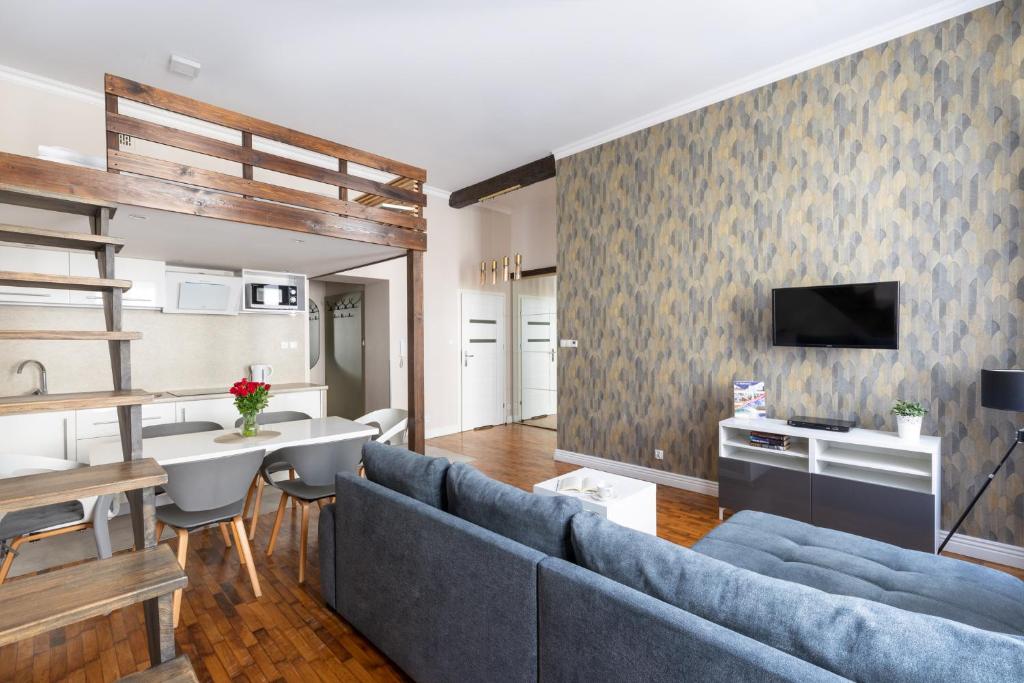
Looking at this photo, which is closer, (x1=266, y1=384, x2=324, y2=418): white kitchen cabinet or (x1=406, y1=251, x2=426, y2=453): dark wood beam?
(x1=406, y1=251, x2=426, y2=453): dark wood beam

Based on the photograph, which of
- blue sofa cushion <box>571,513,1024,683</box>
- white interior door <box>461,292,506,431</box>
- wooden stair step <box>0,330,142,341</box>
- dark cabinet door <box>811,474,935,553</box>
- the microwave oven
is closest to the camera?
blue sofa cushion <box>571,513,1024,683</box>

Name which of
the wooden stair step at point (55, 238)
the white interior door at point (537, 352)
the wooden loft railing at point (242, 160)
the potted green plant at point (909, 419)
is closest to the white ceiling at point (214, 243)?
the wooden loft railing at point (242, 160)

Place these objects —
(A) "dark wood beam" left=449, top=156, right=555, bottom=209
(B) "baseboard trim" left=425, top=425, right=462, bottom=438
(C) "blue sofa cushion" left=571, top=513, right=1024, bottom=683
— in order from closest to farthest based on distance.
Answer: (C) "blue sofa cushion" left=571, top=513, right=1024, bottom=683, (A) "dark wood beam" left=449, top=156, right=555, bottom=209, (B) "baseboard trim" left=425, top=425, right=462, bottom=438

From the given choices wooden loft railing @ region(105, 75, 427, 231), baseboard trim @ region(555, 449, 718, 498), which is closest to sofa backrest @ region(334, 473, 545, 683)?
wooden loft railing @ region(105, 75, 427, 231)

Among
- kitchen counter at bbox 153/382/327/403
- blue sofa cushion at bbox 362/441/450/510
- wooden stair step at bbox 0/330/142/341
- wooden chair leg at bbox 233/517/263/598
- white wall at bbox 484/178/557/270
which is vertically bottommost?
wooden chair leg at bbox 233/517/263/598

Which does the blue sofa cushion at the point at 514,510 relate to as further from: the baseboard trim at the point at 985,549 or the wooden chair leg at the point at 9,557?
the baseboard trim at the point at 985,549

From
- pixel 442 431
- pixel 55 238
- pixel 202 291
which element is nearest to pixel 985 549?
pixel 55 238

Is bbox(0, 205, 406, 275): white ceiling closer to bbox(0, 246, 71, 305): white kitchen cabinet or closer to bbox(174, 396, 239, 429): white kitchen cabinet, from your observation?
bbox(0, 246, 71, 305): white kitchen cabinet

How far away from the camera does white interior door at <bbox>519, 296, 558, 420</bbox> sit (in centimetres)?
773

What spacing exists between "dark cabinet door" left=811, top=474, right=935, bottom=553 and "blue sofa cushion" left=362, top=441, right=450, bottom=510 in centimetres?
258

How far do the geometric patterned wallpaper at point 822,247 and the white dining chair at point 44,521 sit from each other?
3869 millimetres

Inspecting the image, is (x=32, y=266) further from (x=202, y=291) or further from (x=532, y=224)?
(x=532, y=224)

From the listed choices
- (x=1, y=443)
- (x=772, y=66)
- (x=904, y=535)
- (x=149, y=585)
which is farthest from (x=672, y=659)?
(x=1, y=443)

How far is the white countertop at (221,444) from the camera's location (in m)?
2.72
